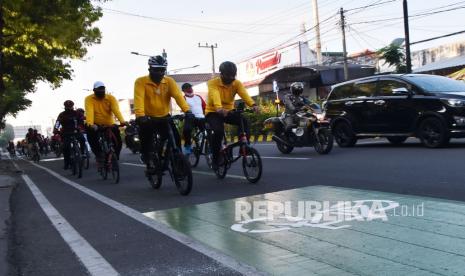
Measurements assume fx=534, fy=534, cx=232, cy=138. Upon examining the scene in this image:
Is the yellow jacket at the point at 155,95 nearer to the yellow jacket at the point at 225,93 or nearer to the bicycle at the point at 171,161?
the bicycle at the point at 171,161

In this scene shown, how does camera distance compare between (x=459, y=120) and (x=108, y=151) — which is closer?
(x=108, y=151)

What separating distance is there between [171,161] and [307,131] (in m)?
5.02

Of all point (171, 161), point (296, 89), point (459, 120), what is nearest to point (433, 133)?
point (459, 120)

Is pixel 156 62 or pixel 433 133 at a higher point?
pixel 156 62

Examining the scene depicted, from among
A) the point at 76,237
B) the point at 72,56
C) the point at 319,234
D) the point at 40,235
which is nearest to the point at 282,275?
Result: the point at 319,234

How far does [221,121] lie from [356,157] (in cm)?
341

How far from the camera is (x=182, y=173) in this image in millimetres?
7320

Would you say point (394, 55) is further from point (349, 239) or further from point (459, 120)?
point (349, 239)

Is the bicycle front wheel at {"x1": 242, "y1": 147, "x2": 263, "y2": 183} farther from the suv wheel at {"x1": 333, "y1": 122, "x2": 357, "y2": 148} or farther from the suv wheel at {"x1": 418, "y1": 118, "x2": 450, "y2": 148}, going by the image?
the suv wheel at {"x1": 333, "y1": 122, "x2": 357, "y2": 148}

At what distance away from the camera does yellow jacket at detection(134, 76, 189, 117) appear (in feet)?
25.0

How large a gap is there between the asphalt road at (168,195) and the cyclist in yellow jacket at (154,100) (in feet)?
2.94

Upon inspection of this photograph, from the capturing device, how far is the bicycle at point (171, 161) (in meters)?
7.25

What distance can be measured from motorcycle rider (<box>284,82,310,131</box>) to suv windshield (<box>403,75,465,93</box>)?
234 centimetres

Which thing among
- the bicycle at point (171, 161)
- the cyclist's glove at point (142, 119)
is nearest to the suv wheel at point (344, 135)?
the bicycle at point (171, 161)
